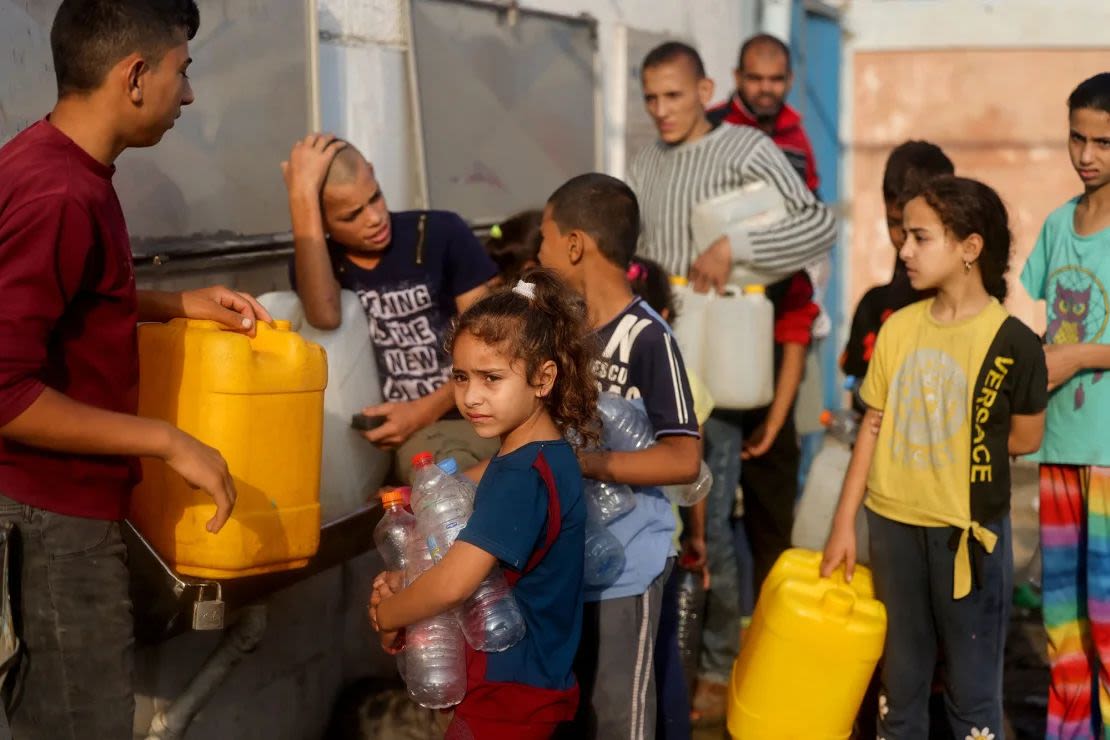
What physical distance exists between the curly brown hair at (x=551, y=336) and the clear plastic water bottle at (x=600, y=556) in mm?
310

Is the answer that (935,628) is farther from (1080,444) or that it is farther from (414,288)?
(414,288)

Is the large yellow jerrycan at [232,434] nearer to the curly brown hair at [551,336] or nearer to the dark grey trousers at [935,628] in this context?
the curly brown hair at [551,336]

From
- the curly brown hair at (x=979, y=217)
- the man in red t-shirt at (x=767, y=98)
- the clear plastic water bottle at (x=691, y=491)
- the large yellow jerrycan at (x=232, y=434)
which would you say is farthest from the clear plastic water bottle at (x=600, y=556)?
the man in red t-shirt at (x=767, y=98)

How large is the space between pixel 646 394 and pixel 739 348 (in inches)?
64.5

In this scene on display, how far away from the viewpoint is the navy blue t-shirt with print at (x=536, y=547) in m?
2.68

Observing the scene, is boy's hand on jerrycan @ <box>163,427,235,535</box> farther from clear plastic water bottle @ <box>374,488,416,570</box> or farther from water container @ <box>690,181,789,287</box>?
water container @ <box>690,181,789,287</box>

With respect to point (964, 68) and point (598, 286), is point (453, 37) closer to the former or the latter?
point (598, 286)

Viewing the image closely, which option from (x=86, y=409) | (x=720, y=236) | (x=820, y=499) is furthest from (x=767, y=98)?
(x=86, y=409)

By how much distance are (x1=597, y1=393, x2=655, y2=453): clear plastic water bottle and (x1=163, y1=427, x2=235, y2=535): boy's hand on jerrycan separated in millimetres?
1082

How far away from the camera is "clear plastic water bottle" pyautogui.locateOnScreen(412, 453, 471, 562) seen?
2896 millimetres

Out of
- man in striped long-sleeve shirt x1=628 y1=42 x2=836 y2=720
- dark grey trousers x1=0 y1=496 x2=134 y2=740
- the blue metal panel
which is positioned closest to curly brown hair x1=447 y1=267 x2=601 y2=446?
dark grey trousers x1=0 y1=496 x2=134 y2=740

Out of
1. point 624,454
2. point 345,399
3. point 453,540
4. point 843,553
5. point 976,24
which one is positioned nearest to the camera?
point 453,540

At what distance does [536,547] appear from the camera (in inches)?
109

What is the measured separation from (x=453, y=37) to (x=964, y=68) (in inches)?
216
